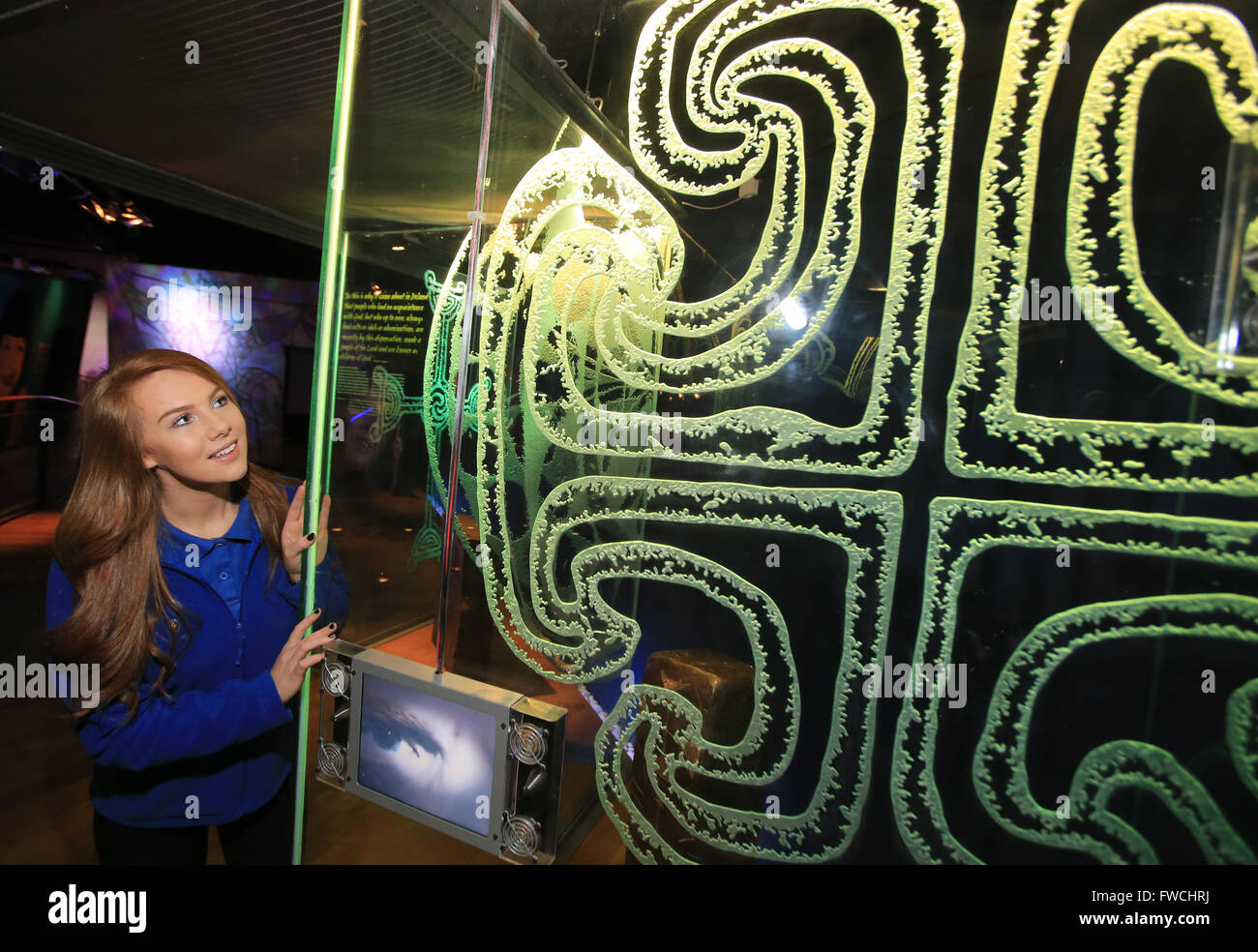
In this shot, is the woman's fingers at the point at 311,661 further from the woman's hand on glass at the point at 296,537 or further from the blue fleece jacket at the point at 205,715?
the woman's hand on glass at the point at 296,537

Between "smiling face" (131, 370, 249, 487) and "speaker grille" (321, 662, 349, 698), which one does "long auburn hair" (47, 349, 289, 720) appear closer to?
"smiling face" (131, 370, 249, 487)

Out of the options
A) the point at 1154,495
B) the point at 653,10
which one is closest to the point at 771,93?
the point at 653,10

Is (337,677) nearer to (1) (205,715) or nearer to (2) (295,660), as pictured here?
(2) (295,660)

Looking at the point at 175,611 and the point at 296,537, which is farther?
the point at 296,537

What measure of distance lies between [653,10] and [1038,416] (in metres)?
1.00

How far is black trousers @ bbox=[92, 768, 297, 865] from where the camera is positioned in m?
1.14

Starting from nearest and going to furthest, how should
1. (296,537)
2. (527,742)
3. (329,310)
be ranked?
(527,742) < (329,310) < (296,537)

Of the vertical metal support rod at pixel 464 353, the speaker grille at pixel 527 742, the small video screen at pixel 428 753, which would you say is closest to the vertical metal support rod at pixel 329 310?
the small video screen at pixel 428 753

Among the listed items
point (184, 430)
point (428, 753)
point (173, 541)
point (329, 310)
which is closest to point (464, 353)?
point (329, 310)

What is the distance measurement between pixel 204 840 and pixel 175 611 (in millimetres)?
559

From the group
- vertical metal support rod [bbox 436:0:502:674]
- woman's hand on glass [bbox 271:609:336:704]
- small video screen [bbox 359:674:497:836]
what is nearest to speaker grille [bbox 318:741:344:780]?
small video screen [bbox 359:674:497:836]

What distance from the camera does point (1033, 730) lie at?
0.90 m

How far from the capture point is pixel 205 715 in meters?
1.07
